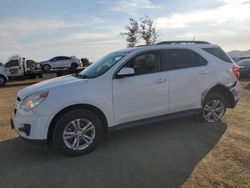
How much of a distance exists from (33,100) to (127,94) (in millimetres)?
1661

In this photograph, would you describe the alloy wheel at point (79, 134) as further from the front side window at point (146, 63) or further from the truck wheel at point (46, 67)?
the truck wheel at point (46, 67)

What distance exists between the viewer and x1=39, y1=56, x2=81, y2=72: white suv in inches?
1147

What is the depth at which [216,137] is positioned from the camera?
6.05 m

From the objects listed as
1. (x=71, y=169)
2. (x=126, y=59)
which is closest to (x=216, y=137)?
(x=126, y=59)

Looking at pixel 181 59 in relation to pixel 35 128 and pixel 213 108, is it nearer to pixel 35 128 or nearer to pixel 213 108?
pixel 213 108

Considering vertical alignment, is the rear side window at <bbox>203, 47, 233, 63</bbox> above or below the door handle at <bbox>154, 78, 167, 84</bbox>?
above

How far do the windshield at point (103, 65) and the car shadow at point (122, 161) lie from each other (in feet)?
4.48

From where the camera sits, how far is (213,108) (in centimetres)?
699

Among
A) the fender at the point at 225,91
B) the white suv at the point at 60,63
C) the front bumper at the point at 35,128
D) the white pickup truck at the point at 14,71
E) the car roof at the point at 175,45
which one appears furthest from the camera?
the white suv at the point at 60,63

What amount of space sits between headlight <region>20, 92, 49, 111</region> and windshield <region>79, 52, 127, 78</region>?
1.06 meters

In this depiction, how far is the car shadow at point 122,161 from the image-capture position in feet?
14.4

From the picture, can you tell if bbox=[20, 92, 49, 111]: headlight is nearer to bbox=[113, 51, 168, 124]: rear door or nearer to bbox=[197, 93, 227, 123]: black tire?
bbox=[113, 51, 168, 124]: rear door

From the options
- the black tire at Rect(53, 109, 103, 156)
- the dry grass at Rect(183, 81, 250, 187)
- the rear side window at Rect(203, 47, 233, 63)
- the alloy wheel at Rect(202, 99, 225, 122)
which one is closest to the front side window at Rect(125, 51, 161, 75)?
the black tire at Rect(53, 109, 103, 156)

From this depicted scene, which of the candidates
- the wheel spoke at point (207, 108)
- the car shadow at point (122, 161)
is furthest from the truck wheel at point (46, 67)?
the wheel spoke at point (207, 108)
